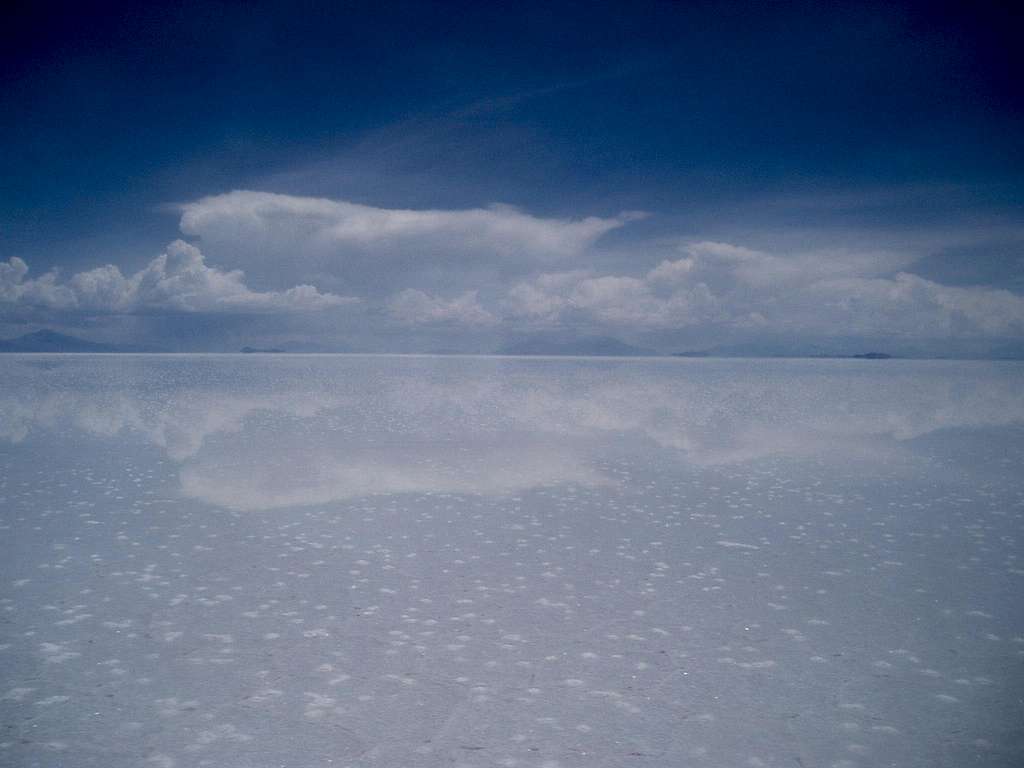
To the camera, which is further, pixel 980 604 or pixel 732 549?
pixel 732 549

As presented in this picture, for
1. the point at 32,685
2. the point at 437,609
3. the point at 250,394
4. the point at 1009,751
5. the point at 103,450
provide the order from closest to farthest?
the point at 1009,751
the point at 32,685
the point at 437,609
the point at 103,450
the point at 250,394

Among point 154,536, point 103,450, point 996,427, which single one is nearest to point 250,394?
point 103,450

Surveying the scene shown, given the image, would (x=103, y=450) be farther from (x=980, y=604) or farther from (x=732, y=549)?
(x=980, y=604)

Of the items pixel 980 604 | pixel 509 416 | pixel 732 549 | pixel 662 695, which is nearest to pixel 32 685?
pixel 662 695

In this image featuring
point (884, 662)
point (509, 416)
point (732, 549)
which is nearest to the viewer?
point (884, 662)

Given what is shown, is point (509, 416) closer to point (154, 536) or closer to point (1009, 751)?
point (154, 536)

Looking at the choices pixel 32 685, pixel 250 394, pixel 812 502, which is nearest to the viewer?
pixel 32 685
